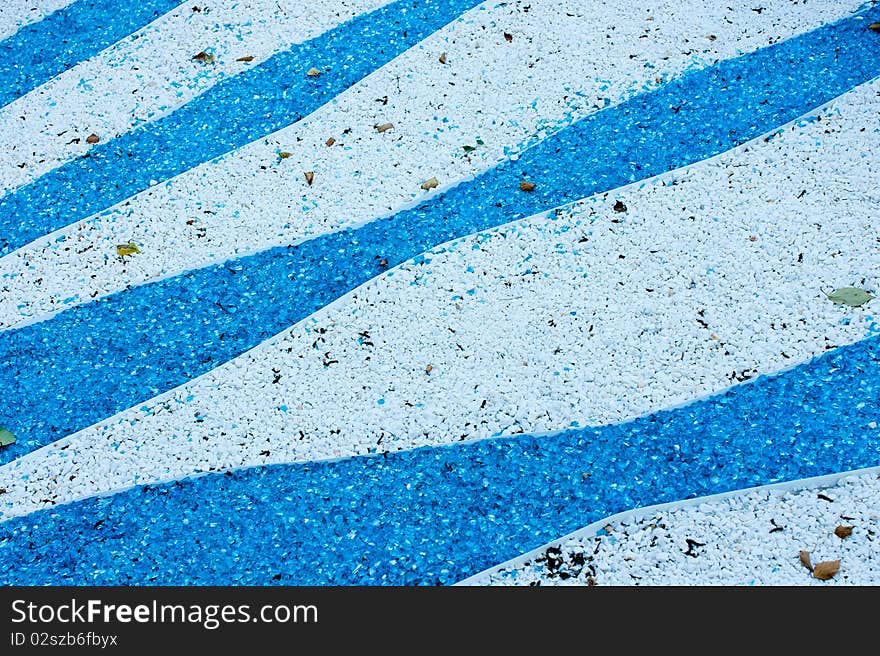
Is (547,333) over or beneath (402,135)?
beneath

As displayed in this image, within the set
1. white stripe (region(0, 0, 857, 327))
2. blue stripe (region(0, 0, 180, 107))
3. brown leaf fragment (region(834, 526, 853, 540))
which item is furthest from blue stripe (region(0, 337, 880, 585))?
blue stripe (region(0, 0, 180, 107))

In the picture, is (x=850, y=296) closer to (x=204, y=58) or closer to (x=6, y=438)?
(x=6, y=438)

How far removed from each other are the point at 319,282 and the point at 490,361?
76 centimetres

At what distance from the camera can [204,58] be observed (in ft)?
13.3

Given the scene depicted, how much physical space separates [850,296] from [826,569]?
1066mm

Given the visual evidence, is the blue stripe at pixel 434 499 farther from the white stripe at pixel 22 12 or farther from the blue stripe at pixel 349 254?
the white stripe at pixel 22 12

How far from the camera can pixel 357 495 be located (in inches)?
99.8

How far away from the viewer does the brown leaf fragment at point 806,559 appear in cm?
229

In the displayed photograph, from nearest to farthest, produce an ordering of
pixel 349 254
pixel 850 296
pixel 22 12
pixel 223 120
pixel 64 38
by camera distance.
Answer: pixel 850 296, pixel 349 254, pixel 223 120, pixel 64 38, pixel 22 12

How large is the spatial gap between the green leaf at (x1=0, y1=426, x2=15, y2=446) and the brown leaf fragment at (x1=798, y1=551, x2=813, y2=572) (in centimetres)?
254

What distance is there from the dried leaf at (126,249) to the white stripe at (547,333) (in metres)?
0.75

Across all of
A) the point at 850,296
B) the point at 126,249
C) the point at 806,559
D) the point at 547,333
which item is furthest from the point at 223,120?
the point at 806,559

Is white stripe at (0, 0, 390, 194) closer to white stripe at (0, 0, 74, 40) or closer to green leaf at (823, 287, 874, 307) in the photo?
white stripe at (0, 0, 74, 40)

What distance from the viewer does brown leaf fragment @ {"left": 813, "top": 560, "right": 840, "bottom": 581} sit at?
2260mm
